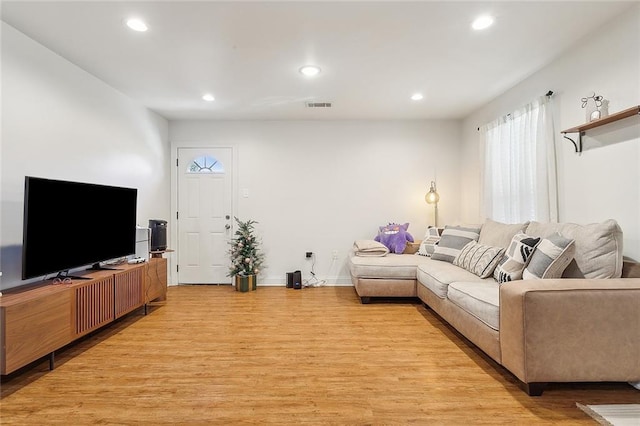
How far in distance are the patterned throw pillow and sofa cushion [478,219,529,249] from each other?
41 cm

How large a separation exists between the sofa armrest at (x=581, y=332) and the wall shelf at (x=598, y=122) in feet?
3.72

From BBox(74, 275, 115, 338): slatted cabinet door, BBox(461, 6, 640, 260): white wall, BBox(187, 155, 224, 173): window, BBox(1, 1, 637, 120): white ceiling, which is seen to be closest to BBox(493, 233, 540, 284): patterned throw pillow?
BBox(461, 6, 640, 260): white wall

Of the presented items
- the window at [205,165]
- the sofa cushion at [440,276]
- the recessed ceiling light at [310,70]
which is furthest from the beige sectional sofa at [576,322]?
→ the window at [205,165]

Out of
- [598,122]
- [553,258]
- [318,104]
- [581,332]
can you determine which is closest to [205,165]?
[318,104]

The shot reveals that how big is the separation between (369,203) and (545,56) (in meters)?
2.68

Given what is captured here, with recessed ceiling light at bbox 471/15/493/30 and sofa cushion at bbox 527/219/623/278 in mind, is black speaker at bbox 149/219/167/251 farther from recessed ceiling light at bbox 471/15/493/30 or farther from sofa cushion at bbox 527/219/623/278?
sofa cushion at bbox 527/219/623/278

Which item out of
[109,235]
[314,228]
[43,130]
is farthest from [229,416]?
[314,228]

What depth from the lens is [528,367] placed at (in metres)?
1.79

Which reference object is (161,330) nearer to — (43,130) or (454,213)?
(43,130)

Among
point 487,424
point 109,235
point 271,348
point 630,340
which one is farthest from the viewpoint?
point 109,235

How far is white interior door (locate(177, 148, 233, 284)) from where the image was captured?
4.77 m

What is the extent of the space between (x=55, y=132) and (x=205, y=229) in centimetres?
233

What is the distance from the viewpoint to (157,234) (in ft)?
12.5

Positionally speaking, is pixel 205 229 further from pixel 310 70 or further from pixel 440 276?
pixel 440 276
